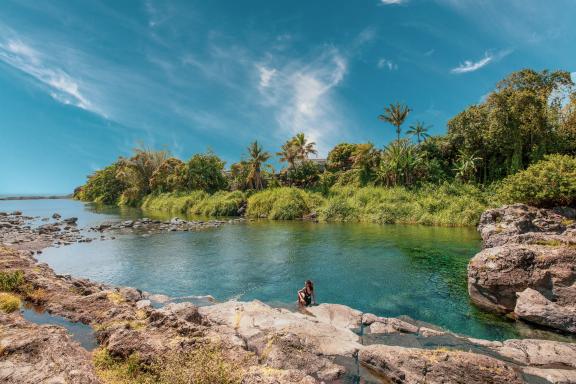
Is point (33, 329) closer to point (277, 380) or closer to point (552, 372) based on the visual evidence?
point (277, 380)

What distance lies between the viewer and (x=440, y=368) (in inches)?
316

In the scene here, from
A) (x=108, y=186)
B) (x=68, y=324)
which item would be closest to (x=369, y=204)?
(x=68, y=324)

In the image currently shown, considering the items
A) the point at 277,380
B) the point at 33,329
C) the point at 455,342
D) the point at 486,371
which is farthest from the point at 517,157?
the point at 33,329

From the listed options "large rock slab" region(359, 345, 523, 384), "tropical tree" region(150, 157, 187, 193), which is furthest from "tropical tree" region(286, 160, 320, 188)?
"large rock slab" region(359, 345, 523, 384)

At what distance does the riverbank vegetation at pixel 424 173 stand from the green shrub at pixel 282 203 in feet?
0.58

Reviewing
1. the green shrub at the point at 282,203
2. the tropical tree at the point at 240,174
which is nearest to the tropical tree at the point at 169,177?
the tropical tree at the point at 240,174

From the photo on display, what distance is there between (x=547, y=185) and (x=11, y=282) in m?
40.2

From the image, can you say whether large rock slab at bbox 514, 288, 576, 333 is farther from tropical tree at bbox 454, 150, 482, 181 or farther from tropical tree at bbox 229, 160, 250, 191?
tropical tree at bbox 229, 160, 250, 191

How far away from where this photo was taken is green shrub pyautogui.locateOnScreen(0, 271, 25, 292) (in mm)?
13727

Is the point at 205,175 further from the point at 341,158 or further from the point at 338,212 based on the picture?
the point at 338,212

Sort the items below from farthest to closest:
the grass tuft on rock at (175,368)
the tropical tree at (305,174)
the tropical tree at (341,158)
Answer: the tropical tree at (341,158)
the tropical tree at (305,174)
the grass tuft on rock at (175,368)

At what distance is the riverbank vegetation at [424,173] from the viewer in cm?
4141

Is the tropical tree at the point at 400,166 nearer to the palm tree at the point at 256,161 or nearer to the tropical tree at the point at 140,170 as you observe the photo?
the palm tree at the point at 256,161

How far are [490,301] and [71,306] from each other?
18.1m
